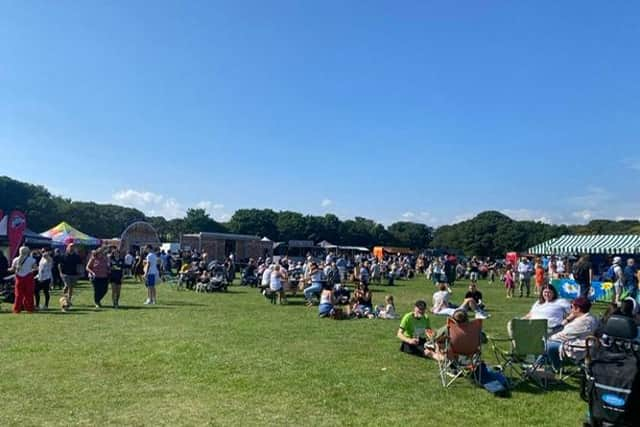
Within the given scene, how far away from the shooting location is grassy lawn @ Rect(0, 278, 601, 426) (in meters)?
5.40

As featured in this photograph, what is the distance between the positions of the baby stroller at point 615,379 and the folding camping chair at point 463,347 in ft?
6.19

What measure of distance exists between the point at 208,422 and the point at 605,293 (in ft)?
61.6

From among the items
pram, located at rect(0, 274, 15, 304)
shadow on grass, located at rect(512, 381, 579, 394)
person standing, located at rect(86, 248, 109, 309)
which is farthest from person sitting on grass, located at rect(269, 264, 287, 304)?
shadow on grass, located at rect(512, 381, 579, 394)

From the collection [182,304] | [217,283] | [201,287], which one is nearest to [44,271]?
[182,304]

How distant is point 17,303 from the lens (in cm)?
1309

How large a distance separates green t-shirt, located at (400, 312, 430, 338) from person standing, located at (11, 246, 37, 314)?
370 inches

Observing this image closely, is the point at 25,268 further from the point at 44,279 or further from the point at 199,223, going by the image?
the point at 199,223

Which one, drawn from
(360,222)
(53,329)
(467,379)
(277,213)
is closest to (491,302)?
(467,379)

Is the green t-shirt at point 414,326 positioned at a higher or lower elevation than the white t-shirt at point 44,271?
lower

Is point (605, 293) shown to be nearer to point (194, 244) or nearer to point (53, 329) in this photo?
point (53, 329)

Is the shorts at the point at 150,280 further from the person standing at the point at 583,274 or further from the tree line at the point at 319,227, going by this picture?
the tree line at the point at 319,227

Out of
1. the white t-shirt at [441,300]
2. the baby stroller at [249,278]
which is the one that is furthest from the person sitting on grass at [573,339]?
the baby stroller at [249,278]

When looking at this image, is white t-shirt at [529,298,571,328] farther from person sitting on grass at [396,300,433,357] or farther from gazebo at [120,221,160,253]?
gazebo at [120,221,160,253]

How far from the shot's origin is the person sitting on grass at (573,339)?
7.27m
